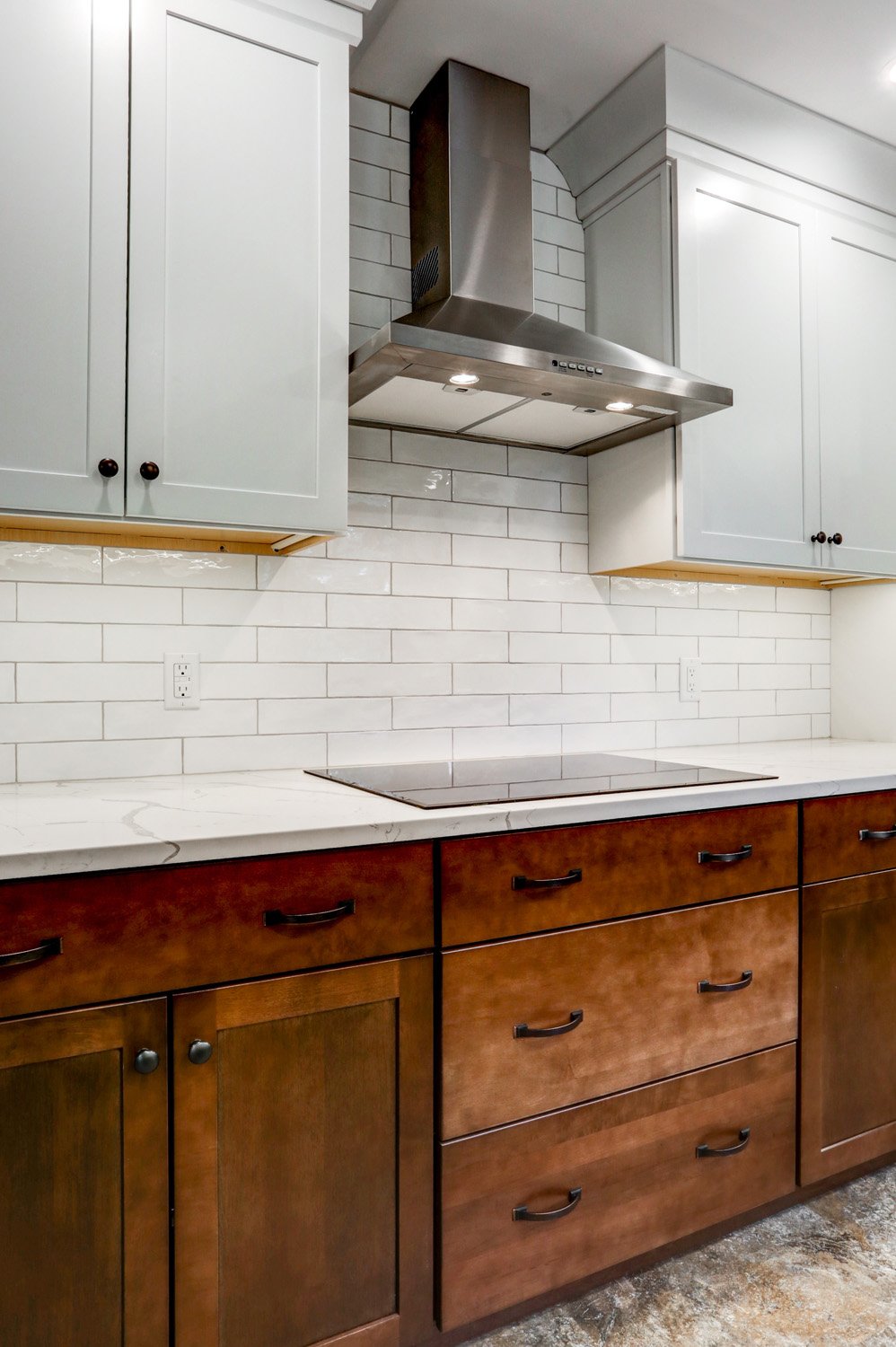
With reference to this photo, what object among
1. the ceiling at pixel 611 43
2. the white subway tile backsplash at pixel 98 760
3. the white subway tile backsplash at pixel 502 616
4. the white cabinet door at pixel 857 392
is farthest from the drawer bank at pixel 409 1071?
the ceiling at pixel 611 43

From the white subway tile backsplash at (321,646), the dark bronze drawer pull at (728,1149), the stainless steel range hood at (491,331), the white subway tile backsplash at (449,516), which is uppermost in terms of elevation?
the stainless steel range hood at (491,331)

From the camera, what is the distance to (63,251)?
58.3 inches

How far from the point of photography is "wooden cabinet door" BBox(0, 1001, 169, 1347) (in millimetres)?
1136

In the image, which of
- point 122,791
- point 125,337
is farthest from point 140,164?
point 122,791

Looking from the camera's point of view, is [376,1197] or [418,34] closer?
[376,1197]

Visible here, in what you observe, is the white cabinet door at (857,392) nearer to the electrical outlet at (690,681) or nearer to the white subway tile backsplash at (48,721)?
the electrical outlet at (690,681)

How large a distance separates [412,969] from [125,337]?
1.18 meters

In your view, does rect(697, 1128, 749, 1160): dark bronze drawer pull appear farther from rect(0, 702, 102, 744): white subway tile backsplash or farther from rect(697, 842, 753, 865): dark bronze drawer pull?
rect(0, 702, 102, 744): white subway tile backsplash

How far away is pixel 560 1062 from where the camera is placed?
155cm

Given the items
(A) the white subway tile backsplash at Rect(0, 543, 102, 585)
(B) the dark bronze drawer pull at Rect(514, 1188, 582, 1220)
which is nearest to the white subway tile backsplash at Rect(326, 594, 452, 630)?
(A) the white subway tile backsplash at Rect(0, 543, 102, 585)

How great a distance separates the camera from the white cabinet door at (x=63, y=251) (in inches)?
56.9

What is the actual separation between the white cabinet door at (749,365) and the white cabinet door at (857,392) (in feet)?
0.20

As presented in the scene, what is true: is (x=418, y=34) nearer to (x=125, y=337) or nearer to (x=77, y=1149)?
(x=125, y=337)

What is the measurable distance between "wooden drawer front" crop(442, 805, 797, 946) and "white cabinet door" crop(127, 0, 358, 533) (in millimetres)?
717
